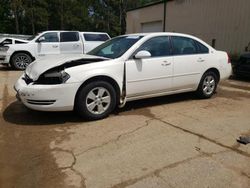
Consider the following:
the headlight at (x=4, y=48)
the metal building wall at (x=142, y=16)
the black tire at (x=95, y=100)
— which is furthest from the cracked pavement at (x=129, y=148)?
the metal building wall at (x=142, y=16)

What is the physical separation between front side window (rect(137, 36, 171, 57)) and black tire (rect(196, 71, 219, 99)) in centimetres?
122

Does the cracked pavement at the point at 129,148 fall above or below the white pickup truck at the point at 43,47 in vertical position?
below

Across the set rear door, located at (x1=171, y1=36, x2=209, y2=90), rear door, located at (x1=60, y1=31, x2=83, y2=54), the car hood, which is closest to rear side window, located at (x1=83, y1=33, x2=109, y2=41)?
rear door, located at (x1=60, y1=31, x2=83, y2=54)

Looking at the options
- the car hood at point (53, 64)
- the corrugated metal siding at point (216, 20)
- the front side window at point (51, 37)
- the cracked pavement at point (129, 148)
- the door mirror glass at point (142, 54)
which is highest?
the corrugated metal siding at point (216, 20)

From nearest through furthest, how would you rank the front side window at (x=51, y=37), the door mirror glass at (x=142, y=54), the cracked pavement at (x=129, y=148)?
the cracked pavement at (x=129, y=148) < the door mirror glass at (x=142, y=54) < the front side window at (x=51, y=37)

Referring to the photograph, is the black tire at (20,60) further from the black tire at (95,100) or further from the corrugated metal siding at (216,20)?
the corrugated metal siding at (216,20)

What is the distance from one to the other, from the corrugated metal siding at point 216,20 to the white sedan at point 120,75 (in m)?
7.97

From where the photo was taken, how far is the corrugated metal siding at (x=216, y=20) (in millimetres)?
13109

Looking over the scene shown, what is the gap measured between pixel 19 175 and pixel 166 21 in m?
17.5

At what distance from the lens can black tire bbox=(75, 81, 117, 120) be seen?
439cm

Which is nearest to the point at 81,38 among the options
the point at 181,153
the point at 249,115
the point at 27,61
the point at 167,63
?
the point at 27,61

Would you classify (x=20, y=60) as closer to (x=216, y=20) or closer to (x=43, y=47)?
(x=43, y=47)

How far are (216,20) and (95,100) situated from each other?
40.4 ft

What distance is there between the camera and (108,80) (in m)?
4.66
